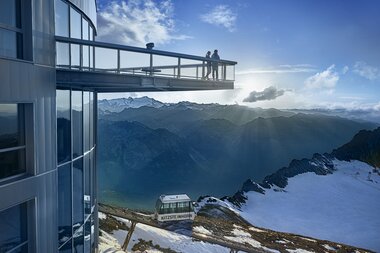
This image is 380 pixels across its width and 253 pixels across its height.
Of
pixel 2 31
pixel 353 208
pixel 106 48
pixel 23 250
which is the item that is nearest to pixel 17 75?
pixel 2 31

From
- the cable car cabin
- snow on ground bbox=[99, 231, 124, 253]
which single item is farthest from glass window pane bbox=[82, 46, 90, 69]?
the cable car cabin

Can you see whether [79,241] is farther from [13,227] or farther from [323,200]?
[323,200]

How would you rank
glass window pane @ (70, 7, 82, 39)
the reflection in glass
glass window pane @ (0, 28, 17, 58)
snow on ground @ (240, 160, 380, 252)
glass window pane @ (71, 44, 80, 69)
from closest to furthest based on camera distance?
glass window pane @ (0, 28, 17, 58) → glass window pane @ (71, 44, 80, 69) → glass window pane @ (70, 7, 82, 39) → the reflection in glass → snow on ground @ (240, 160, 380, 252)

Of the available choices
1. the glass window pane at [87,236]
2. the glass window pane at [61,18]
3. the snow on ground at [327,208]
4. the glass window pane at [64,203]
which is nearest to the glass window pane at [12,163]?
the glass window pane at [64,203]

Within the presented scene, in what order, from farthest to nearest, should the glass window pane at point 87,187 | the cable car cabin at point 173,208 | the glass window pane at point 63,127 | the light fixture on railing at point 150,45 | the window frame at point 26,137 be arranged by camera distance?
the cable car cabin at point 173,208 < the glass window pane at point 87,187 < the light fixture on railing at point 150,45 < the glass window pane at point 63,127 < the window frame at point 26,137

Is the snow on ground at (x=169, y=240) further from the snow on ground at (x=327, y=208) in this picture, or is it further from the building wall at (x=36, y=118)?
the snow on ground at (x=327, y=208)

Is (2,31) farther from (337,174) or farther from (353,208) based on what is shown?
(337,174)

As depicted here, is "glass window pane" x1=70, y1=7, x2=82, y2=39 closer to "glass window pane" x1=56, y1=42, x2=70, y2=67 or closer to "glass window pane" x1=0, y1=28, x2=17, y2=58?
"glass window pane" x1=56, y1=42, x2=70, y2=67

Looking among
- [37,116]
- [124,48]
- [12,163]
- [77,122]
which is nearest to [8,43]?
[37,116]
